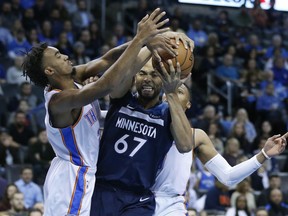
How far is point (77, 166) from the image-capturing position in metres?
6.09

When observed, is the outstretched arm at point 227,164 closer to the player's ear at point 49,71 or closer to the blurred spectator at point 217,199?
the player's ear at point 49,71

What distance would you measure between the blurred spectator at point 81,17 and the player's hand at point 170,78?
10985mm

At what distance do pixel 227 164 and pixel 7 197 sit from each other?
483 centimetres

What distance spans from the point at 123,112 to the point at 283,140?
54.6 inches

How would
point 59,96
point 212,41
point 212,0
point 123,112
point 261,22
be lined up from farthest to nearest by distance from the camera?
point 261,22, point 212,41, point 212,0, point 123,112, point 59,96

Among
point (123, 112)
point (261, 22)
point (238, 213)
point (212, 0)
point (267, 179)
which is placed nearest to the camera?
point (123, 112)

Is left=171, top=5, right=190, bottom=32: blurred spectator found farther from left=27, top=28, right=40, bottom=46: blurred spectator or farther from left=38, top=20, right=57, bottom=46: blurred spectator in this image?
left=27, top=28, right=40, bottom=46: blurred spectator

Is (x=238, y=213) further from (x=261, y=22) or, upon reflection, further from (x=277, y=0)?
(x=261, y=22)

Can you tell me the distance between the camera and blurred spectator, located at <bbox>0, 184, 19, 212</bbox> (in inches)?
428

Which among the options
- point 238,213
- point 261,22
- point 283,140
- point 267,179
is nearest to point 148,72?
point 283,140

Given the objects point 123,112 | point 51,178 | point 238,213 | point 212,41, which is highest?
point 212,41

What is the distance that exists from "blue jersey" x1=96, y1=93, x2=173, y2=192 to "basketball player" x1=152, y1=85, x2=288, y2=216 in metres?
0.34

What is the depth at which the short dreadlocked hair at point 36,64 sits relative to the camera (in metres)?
6.18

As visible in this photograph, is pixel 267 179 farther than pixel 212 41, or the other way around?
pixel 212 41
